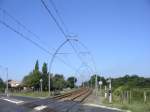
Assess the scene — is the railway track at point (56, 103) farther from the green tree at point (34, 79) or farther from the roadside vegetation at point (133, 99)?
the green tree at point (34, 79)

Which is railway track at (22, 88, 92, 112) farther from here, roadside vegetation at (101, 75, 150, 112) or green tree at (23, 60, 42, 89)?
green tree at (23, 60, 42, 89)

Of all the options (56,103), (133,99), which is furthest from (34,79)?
(56,103)

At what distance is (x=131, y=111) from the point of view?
96.4 feet

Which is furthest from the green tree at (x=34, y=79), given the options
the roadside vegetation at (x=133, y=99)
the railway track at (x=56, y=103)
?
the railway track at (x=56, y=103)

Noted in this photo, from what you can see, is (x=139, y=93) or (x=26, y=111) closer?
(x=26, y=111)

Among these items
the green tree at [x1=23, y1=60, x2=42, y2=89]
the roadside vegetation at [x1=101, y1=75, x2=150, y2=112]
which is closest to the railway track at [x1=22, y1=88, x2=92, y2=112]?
the roadside vegetation at [x1=101, y1=75, x2=150, y2=112]

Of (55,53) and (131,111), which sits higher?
(55,53)

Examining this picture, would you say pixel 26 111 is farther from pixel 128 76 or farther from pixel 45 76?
pixel 128 76

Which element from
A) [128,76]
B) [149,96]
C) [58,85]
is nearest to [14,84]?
[58,85]

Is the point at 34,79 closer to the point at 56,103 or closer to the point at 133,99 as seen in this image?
the point at 133,99

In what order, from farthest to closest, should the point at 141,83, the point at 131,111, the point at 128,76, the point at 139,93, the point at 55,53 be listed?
the point at 128,76
the point at 141,83
the point at 55,53
the point at 139,93
the point at 131,111

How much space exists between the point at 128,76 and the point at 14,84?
49.4m

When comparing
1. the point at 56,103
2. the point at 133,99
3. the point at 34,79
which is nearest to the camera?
the point at 56,103

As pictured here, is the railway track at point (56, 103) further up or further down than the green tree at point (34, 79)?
further down
